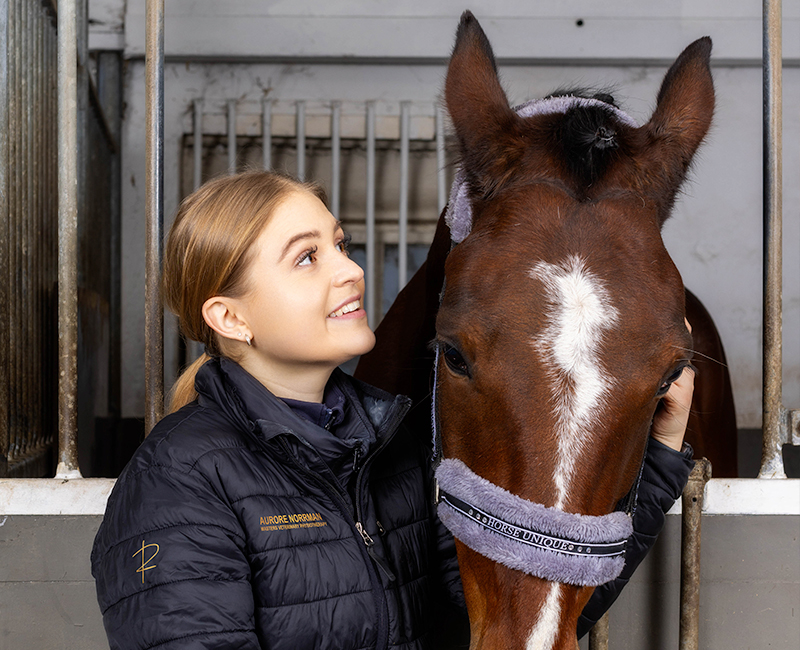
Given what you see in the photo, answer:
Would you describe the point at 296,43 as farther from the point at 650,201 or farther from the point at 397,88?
the point at 650,201

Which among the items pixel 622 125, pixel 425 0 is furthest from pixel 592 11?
pixel 622 125

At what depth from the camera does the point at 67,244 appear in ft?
4.65

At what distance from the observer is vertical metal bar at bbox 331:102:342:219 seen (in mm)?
3275

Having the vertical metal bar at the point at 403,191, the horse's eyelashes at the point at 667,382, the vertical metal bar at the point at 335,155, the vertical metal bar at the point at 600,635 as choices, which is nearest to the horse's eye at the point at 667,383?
the horse's eyelashes at the point at 667,382

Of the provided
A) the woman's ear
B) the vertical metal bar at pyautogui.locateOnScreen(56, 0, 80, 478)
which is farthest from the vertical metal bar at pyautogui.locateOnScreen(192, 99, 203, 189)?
the woman's ear

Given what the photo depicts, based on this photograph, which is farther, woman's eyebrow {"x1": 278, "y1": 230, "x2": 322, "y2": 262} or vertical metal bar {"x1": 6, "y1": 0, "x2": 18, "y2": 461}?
vertical metal bar {"x1": 6, "y1": 0, "x2": 18, "y2": 461}

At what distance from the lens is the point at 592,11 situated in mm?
3330

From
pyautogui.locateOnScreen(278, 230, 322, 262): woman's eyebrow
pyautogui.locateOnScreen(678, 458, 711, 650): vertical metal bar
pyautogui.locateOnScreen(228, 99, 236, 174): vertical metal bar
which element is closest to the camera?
pyautogui.locateOnScreen(278, 230, 322, 262): woman's eyebrow

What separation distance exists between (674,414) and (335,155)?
2477mm

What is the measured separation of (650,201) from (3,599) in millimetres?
1386

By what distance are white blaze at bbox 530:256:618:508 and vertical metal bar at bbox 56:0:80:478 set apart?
39.2 inches

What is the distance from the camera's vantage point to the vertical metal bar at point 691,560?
1.32 metres

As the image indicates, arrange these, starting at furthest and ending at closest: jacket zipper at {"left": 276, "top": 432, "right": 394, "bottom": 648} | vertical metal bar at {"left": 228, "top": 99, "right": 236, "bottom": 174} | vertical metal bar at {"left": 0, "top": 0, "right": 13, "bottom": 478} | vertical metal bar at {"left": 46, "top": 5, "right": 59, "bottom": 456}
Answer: vertical metal bar at {"left": 228, "top": 99, "right": 236, "bottom": 174}
vertical metal bar at {"left": 46, "top": 5, "right": 59, "bottom": 456}
vertical metal bar at {"left": 0, "top": 0, "right": 13, "bottom": 478}
jacket zipper at {"left": 276, "top": 432, "right": 394, "bottom": 648}

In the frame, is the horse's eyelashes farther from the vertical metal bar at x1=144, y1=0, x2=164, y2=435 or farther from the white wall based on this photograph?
the white wall
